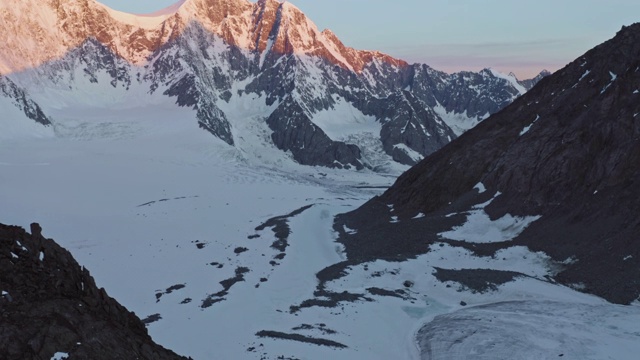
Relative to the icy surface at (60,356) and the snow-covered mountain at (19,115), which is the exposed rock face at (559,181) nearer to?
the icy surface at (60,356)

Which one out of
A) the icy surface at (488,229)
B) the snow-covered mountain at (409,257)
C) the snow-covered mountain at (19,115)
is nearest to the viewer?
the snow-covered mountain at (409,257)

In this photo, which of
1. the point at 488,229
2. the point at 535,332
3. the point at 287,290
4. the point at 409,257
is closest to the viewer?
the point at 535,332

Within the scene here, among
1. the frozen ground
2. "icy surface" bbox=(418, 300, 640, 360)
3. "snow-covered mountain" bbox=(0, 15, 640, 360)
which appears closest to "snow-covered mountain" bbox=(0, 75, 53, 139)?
"snow-covered mountain" bbox=(0, 15, 640, 360)

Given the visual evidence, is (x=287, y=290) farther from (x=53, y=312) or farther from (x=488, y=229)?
(x=53, y=312)

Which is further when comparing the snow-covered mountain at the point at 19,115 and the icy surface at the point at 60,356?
the snow-covered mountain at the point at 19,115

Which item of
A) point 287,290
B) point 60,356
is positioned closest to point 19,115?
point 287,290

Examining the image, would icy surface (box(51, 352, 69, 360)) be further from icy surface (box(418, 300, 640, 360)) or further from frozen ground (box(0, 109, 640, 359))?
icy surface (box(418, 300, 640, 360))

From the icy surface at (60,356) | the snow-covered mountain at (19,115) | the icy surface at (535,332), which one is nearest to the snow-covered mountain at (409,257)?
the icy surface at (60,356)
